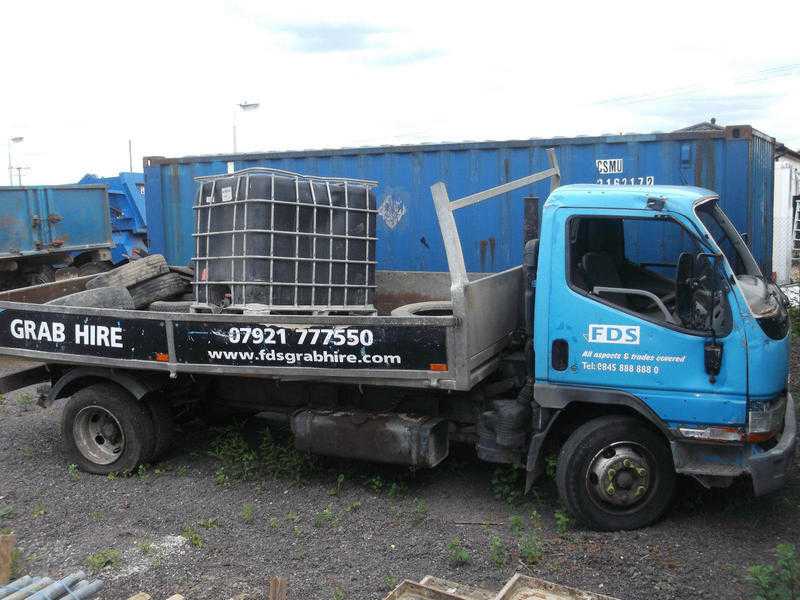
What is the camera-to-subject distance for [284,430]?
7.02 meters

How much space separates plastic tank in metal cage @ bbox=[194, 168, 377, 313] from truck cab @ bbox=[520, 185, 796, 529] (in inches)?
63.0

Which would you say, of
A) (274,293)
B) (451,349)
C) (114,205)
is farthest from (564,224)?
(114,205)

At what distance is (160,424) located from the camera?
6.17m

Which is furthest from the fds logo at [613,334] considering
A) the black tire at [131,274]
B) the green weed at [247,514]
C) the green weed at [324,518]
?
the black tire at [131,274]

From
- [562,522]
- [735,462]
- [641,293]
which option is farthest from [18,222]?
[735,462]

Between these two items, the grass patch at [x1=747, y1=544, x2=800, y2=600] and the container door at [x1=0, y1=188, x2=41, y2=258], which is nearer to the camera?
the grass patch at [x1=747, y1=544, x2=800, y2=600]

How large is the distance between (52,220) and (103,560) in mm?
10500

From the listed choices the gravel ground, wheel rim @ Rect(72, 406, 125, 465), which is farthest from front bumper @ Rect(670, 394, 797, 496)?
wheel rim @ Rect(72, 406, 125, 465)

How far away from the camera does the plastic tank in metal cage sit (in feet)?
18.3

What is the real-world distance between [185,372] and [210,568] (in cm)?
162

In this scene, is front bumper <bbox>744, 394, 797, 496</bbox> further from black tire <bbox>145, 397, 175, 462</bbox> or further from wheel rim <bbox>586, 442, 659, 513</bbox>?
black tire <bbox>145, 397, 175, 462</bbox>

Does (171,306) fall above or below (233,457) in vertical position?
above

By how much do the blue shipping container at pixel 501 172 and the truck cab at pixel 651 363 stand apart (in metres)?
2.43

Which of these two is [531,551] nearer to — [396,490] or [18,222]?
[396,490]
